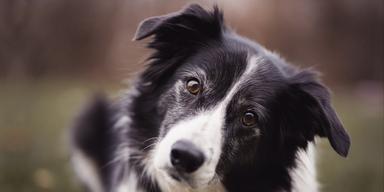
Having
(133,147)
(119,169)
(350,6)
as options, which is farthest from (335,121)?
(350,6)

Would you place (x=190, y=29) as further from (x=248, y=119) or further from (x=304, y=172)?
(x=304, y=172)

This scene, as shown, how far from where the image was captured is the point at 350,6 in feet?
49.2

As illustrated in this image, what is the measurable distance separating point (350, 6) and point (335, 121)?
12182 mm

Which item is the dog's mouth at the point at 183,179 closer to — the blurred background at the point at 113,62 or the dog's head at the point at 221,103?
the dog's head at the point at 221,103

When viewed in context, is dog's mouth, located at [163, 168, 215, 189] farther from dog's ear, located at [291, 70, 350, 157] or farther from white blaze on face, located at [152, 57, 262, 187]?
dog's ear, located at [291, 70, 350, 157]

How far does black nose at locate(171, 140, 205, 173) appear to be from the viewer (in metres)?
3.11

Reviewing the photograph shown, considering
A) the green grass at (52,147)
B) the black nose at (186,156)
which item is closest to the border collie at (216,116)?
the black nose at (186,156)

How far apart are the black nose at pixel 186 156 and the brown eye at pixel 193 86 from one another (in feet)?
1.69

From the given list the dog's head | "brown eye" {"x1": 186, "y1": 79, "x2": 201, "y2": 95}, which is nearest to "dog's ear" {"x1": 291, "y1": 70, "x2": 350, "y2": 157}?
the dog's head

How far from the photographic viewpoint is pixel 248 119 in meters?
3.55

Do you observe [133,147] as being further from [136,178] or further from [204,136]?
[204,136]

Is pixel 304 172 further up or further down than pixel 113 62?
further up

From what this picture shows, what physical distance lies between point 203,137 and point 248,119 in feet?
1.44

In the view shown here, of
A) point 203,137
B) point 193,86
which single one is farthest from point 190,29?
point 203,137
